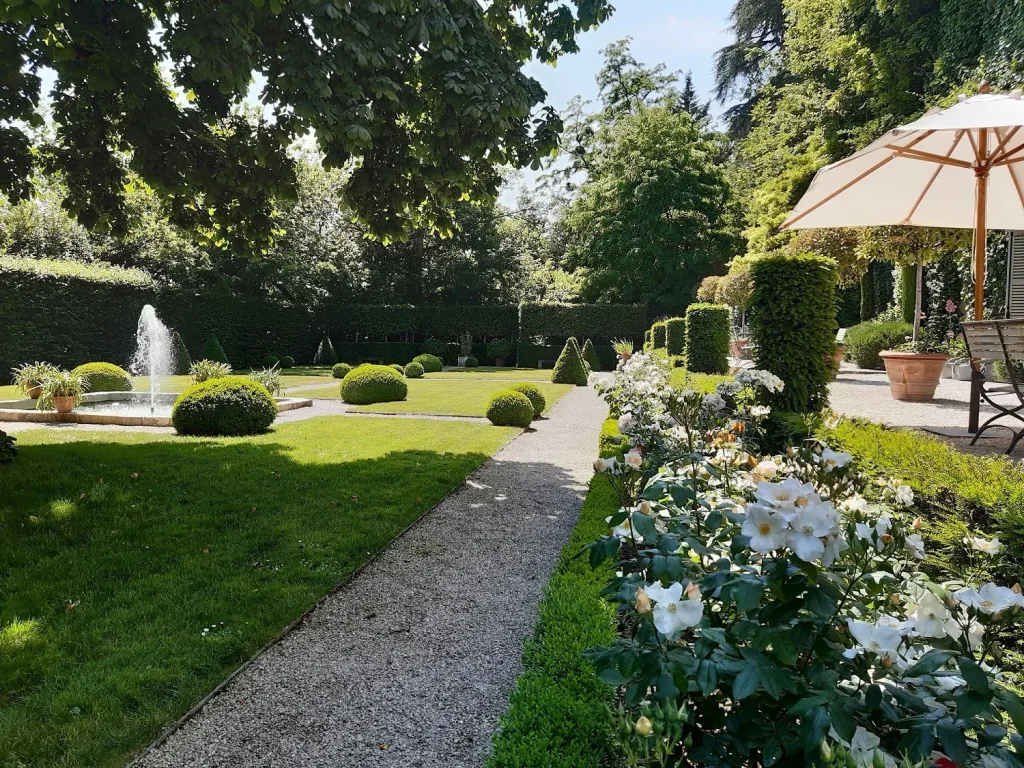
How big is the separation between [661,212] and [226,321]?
19.5m

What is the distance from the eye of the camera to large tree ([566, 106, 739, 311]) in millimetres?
26484

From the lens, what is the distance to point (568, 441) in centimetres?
841

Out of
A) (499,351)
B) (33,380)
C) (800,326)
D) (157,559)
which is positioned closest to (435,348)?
(499,351)

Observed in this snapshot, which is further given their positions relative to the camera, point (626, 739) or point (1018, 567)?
point (1018, 567)

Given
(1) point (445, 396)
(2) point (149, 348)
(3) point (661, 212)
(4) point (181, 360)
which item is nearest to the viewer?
(1) point (445, 396)

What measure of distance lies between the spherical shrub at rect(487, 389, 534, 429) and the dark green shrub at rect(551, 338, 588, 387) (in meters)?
7.93

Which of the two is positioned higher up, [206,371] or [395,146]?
[395,146]

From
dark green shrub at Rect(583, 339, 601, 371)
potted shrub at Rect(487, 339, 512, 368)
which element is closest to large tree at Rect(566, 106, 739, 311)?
potted shrub at Rect(487, 339, 512, 368)

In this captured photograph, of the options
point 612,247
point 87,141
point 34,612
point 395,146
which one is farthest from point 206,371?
point 612,247

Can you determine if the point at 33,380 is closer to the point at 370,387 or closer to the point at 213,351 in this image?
the point at 370,387

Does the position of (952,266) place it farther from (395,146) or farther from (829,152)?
(395,146)

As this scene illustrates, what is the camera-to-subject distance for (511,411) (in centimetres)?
957

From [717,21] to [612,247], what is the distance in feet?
35.9

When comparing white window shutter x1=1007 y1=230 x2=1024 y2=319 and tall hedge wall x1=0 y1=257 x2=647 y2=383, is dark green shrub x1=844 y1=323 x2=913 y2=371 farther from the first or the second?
tall hedge wall x1=0 y1=257 x2=647 y2=383
